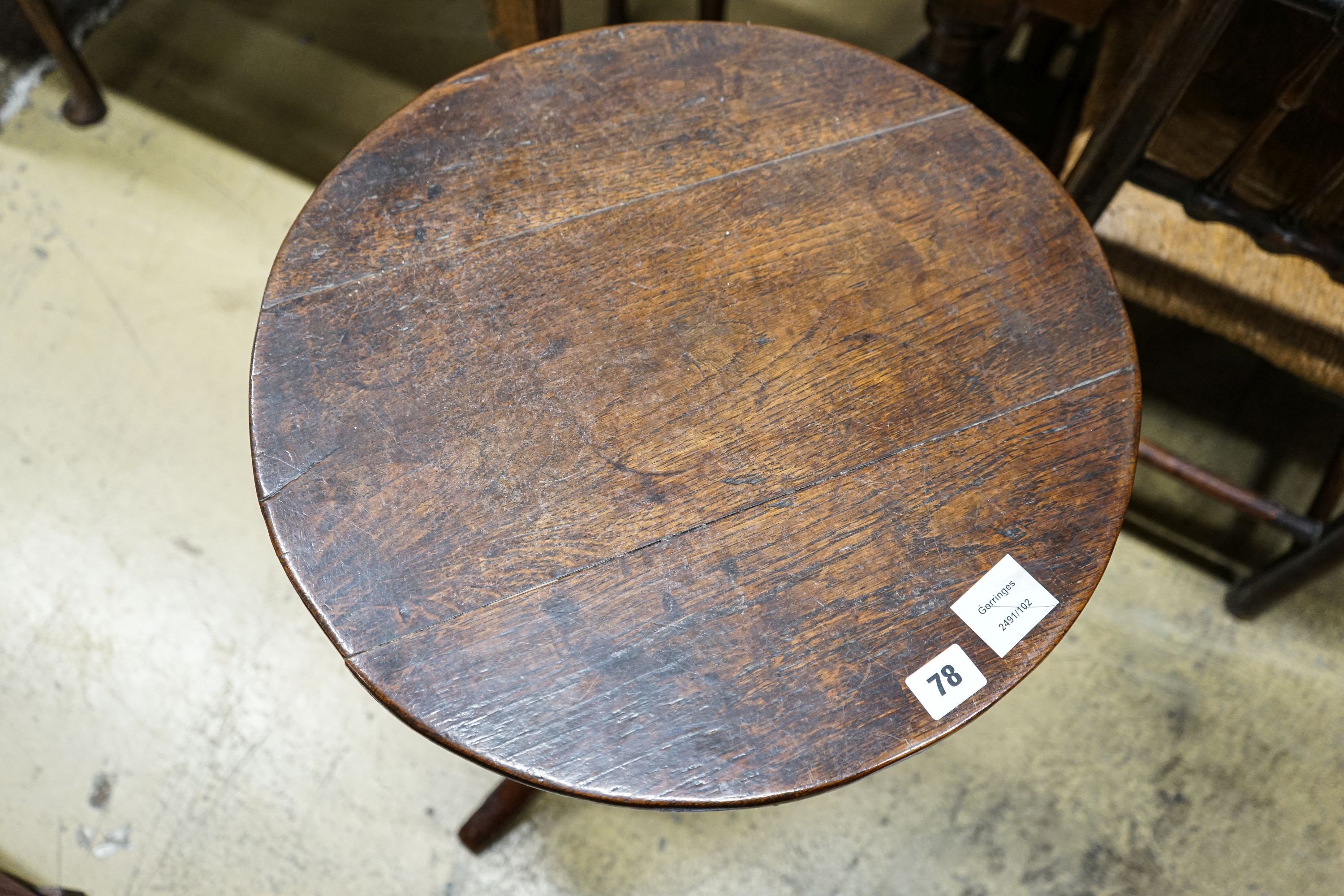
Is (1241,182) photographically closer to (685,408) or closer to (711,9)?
(685,408)

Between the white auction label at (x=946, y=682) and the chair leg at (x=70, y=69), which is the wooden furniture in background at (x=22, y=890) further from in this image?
the chair leg at (x=70, y=69)

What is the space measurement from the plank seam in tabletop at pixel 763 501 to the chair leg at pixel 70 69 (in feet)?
4.60

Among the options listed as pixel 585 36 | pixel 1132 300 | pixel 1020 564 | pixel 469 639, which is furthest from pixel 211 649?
pixel 1132 300

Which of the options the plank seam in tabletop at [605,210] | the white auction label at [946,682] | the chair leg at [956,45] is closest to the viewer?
the white auction label at [946,682]

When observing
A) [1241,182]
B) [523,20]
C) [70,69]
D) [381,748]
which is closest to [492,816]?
[381,748]

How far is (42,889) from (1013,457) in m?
1.06

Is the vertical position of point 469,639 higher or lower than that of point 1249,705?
higher

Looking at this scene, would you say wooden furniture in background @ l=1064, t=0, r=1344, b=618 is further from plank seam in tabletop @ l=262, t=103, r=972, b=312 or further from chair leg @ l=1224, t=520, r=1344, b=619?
plank seam in tabletop @ l=262, t=103, r=972, b=312

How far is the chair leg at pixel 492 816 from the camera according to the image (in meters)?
1.23

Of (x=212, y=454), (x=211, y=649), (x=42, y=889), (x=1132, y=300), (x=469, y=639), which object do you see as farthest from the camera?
(x=212, y=454)

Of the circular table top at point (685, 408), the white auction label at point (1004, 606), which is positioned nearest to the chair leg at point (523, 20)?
the circular table top at point (685, 408)

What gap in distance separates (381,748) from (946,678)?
2.96ft

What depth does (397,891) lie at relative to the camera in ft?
4.09

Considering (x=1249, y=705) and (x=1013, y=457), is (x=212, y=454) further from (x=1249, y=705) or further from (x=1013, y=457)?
(x=1249, y=705)
